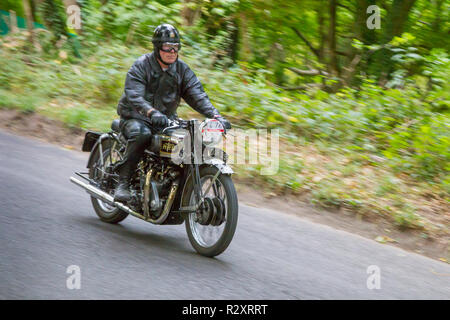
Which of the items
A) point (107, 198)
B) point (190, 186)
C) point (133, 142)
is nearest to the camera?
point (190, 186)

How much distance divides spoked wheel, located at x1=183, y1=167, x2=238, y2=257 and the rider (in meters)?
0.68

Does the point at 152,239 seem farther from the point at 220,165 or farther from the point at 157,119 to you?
the point at 157,119

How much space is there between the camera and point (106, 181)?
6211mm

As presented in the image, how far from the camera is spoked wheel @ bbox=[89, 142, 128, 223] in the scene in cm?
608

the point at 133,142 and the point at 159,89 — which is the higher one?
the point at 159,89

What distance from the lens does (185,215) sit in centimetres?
533

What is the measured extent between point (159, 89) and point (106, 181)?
1.41 metres

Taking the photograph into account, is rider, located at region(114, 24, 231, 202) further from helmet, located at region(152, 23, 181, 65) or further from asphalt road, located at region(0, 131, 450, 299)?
asphalt road, located at region(0, 131, 450, 299)

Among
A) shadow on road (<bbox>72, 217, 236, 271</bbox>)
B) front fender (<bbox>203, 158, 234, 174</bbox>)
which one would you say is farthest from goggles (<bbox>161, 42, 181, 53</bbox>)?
shadow on road (<bbox>72, 217, 236, 271</bbox>)

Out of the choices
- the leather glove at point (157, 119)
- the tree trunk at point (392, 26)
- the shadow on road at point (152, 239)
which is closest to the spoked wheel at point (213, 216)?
the shadow on road at point (152, 239)

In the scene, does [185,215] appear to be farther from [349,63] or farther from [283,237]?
[349,63]

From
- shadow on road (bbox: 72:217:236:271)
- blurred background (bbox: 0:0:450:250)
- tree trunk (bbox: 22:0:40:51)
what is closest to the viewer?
shadow on road (bbox: 72:217:236:271)

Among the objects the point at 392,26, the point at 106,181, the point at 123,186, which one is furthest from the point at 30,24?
the point at 123,186
